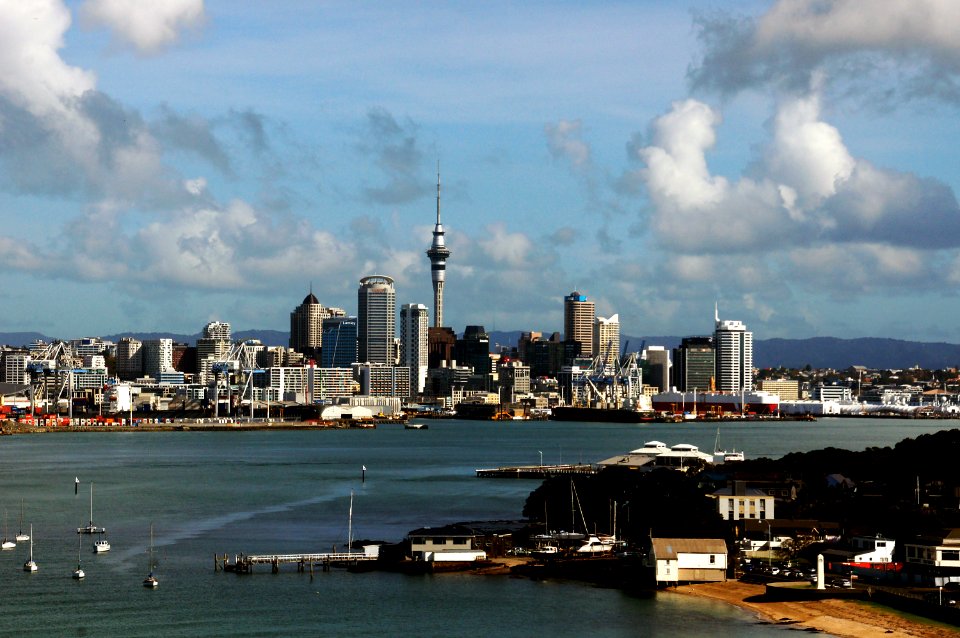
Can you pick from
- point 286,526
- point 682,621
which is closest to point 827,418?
point 286,526

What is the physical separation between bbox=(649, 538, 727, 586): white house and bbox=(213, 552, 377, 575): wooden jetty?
6450mm

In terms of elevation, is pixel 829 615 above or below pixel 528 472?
below

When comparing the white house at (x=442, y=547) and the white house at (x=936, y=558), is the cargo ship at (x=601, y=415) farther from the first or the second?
the white house at (x=936, y=558)

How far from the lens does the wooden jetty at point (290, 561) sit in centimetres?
3005

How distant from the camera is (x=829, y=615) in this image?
80.9 ft

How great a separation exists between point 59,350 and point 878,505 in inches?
5790

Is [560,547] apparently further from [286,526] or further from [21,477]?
[21,477]

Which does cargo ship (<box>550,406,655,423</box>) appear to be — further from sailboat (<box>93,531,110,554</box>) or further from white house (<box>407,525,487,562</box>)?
white house (<box>407,525,487,562</box>)

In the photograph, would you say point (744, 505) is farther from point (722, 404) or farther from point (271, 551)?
point (722, 404)

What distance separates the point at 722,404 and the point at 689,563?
142 meters

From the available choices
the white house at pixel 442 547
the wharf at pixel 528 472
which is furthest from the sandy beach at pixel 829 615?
the wharf at pixel 528 472

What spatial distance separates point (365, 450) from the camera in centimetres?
8306

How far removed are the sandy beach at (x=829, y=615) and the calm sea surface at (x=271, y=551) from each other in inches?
21.0

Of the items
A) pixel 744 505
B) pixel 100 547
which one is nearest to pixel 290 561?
pixel 100 547
